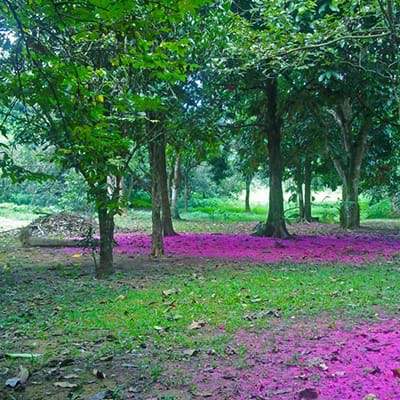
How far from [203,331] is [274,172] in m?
12.2

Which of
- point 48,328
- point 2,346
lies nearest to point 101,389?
point 2,346

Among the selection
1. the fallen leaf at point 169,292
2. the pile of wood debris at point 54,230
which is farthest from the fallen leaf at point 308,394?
the pile of wood debris at point 54,230

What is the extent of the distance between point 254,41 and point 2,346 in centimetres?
898

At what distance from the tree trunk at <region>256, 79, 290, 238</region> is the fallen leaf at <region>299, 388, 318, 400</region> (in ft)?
44.0

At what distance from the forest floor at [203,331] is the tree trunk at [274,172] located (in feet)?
18.8

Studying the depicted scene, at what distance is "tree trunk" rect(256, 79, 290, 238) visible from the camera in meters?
17.6

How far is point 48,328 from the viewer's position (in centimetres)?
649

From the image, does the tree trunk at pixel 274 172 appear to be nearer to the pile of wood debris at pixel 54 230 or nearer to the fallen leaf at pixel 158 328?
the pile of wood debris at pixel 54 230

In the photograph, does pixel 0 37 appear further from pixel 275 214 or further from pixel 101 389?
pixel 275 214

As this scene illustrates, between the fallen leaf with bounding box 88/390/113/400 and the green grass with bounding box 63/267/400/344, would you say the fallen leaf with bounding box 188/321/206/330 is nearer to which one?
the green grass with bounding box 63/267/400/344

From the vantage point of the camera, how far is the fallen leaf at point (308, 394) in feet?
13.4

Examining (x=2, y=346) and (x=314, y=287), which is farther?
(x=314, y=287)

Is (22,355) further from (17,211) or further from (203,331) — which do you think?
(17,211)

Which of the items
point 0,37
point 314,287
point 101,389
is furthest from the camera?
point 314,287
